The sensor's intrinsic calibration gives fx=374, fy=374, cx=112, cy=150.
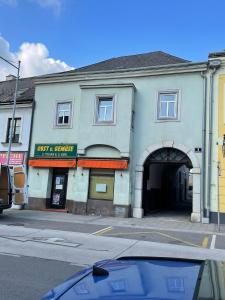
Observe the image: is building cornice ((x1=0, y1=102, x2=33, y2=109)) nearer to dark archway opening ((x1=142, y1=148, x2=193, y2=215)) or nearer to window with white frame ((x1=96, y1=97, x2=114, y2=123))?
window with white frame ((x1=96, y1=97, x2=114, y2=123))

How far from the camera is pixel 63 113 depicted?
72.7 ft

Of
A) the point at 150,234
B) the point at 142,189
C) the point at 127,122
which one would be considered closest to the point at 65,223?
the point at 150,234

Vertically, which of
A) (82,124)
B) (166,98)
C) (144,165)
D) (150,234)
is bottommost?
(150,234)

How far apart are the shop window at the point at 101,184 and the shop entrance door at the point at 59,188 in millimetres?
1991

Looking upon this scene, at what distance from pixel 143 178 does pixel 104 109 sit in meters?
4.40

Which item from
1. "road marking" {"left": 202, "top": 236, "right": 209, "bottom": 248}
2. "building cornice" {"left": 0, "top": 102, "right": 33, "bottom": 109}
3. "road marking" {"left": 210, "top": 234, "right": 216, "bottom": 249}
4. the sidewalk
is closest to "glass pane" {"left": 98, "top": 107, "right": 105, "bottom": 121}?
"building cornice" {"left": 0, "top": 102, "right": 33, "bottom": 109}

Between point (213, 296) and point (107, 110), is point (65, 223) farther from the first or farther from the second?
point (213, 296)

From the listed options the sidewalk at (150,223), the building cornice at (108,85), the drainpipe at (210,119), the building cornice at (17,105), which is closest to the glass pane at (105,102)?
the building cornice at (108,85)

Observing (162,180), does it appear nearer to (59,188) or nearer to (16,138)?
(59,188)

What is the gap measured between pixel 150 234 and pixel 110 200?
6159mm

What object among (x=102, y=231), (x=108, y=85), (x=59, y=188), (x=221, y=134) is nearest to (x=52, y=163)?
(x=59, y=188)

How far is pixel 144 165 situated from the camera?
20.1 metres

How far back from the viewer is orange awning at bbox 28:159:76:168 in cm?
2098

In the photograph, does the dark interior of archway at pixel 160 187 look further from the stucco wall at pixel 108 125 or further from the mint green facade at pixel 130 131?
the stucco wall at pixel 108 125
